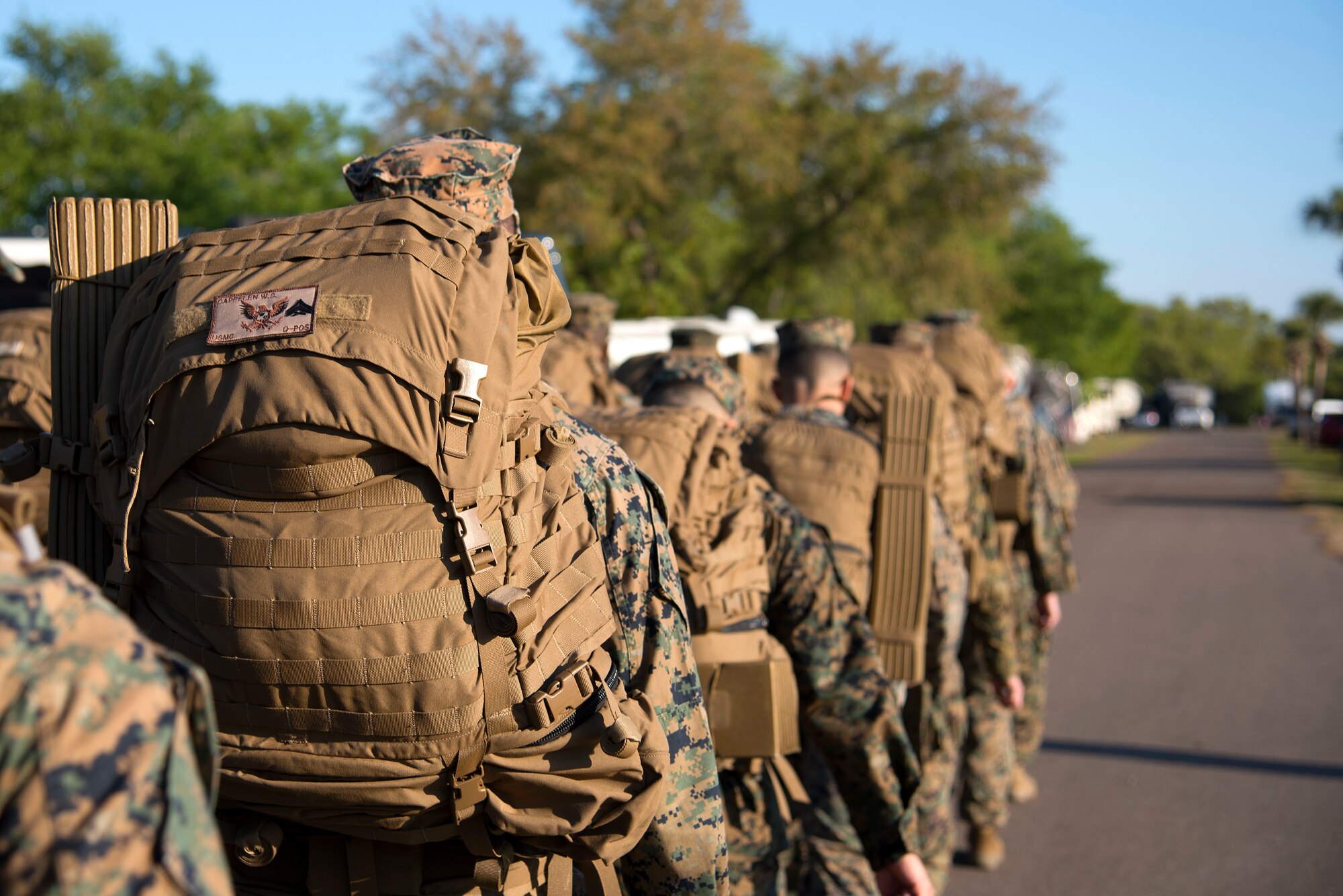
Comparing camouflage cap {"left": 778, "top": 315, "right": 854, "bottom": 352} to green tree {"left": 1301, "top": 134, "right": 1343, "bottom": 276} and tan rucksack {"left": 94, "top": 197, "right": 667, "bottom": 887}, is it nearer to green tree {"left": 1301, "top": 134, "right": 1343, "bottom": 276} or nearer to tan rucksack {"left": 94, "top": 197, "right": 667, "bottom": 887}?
tan rucksack {"left": 94, "top": 197, "right": 667, "bottom": 887}

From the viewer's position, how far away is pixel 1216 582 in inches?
496

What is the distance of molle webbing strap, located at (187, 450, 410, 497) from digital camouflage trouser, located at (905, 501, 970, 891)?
257cm

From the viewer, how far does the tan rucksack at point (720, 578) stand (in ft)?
9.12

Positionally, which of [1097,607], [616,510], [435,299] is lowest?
[1097,607]

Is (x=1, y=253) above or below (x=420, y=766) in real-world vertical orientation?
above

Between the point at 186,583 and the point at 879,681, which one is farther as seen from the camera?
the point at 879,681

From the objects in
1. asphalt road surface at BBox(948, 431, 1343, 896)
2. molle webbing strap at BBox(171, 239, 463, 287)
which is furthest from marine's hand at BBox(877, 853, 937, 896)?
asphalt road surface at BBox(948, 431, 1343, 896)

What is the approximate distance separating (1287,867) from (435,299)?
497 centimetres

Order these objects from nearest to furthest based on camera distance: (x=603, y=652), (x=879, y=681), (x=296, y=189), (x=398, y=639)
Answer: (x=398, y=639), (x=603, y=652), (x=879, y=681), (x=296, y=189)

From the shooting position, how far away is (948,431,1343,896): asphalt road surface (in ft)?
17.0

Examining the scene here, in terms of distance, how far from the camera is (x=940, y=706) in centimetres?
446

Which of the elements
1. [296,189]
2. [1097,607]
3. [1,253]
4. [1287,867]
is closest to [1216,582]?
[1097,607]

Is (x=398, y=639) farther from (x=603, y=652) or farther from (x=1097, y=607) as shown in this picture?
(x=1097, y=607)

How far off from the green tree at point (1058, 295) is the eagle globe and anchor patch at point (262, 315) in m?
38.9
